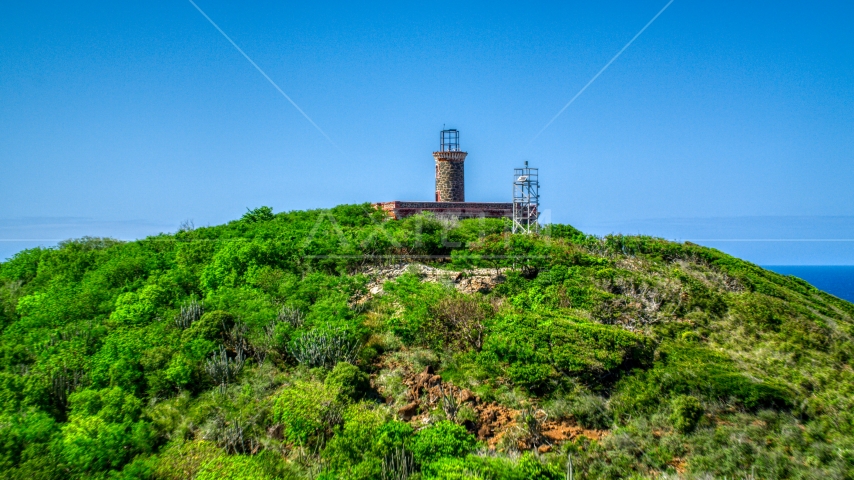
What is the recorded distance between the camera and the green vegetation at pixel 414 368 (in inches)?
346

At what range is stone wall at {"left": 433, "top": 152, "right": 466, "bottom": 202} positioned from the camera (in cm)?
2994

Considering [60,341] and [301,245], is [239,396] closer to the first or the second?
[60,341]

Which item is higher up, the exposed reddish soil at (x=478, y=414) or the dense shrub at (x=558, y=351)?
the dense shrub at (x=558, y=351)

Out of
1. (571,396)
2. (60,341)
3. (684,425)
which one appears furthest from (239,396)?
(684,425)

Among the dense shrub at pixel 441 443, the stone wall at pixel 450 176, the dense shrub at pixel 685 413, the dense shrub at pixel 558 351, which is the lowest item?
the dense shrub at pixel 441 443

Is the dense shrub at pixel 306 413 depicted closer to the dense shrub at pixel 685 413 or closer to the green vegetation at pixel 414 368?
the green vegetation at pixel 414 368

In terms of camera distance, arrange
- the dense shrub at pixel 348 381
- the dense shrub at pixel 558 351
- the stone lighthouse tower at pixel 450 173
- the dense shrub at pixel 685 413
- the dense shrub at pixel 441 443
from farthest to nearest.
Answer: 1. the stone lighthouse tower at pixel 450 173
2. the dense shrub at pixel 558 351
3. the dense shrub at pixel 348 381
4. the dense shrub at pixel 685 413
5. the dense shrub at pixel 441 443

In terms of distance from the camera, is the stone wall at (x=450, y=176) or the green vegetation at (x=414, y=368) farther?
the stone wall at (x=450, y=176)

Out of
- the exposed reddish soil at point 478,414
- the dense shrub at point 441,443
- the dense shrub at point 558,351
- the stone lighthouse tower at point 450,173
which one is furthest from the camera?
the stone lighthouse tower at point 450,173

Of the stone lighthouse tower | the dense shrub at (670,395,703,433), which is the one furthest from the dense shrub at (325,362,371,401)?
the stone lighthouse tower

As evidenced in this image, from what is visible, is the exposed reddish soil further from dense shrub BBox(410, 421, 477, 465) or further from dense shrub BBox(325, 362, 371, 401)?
dense shrub BBox(325, 362, 371, 401)

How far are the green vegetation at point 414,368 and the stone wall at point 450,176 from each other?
10.9m

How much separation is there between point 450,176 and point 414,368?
737 inches

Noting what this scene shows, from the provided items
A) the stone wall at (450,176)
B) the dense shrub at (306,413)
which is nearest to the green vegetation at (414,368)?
the dense shrub at (306,413)
